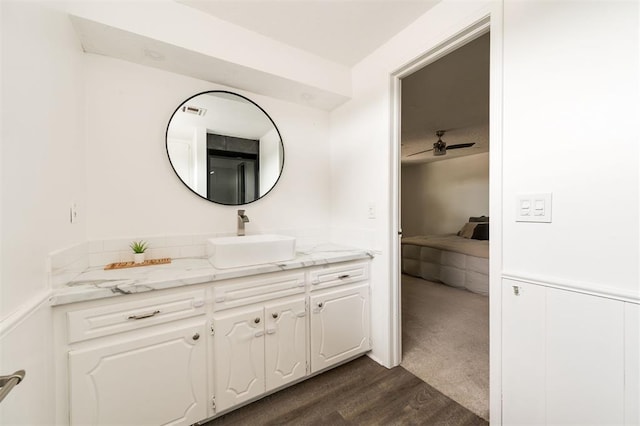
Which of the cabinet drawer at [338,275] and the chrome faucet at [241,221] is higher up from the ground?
the chrome faucet at [241,221]

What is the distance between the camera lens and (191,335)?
4.21 ft

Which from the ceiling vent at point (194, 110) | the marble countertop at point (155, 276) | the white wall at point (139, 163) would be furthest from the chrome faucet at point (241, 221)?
the ceiling vent at point (194, 110)

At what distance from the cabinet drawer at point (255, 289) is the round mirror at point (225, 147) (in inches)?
29.1

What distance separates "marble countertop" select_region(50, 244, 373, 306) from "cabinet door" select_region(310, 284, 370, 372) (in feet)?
0.87

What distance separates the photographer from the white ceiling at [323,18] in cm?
148

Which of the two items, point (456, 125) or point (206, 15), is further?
point (456, 125)

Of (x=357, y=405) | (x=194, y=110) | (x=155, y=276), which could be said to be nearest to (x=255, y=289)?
(x=155, y=276)

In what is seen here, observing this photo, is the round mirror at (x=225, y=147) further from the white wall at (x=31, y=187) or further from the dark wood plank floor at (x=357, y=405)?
the dark wood plank floor at (x=357, y=405)

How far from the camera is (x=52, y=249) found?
1.04 metres

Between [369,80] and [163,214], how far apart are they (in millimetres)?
1795

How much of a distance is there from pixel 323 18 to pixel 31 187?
167 cm

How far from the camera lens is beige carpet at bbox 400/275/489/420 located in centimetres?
162

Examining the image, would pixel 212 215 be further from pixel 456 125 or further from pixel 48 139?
pixel 456 125

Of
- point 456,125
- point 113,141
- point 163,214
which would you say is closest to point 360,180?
point 163,214
